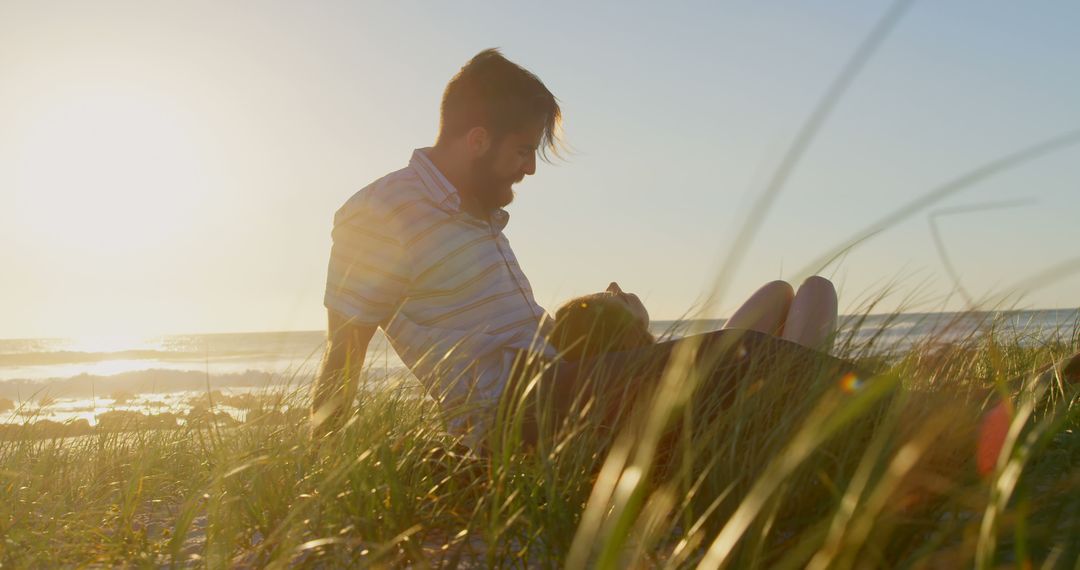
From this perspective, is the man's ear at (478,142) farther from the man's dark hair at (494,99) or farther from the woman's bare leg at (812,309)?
the woman's bare leg at (812,309)

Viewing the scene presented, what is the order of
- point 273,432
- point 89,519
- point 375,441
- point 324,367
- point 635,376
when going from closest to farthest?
1. point 375,441
2. point 635,376
3. point 89,519
4. point 273,432
5. point 324,367

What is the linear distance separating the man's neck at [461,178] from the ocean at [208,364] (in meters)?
0.57

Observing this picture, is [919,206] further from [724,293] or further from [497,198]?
[497,198]

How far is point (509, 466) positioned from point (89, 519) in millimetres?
1246

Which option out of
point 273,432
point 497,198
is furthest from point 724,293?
point 497,198

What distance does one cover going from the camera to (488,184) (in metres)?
2.89

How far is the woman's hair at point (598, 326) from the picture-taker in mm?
2291

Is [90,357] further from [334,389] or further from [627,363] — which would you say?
[627,363]

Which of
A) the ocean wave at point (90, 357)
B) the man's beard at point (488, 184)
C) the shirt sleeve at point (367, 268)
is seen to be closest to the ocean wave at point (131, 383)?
the ocean wave at point (90, 357)

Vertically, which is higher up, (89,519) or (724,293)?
(724,293)

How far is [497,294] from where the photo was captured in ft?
9.12

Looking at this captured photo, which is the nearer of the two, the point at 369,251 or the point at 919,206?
the point at 919,206

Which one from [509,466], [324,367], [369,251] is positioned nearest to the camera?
[509,466]

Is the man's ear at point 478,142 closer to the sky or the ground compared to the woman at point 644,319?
closer to the sky
